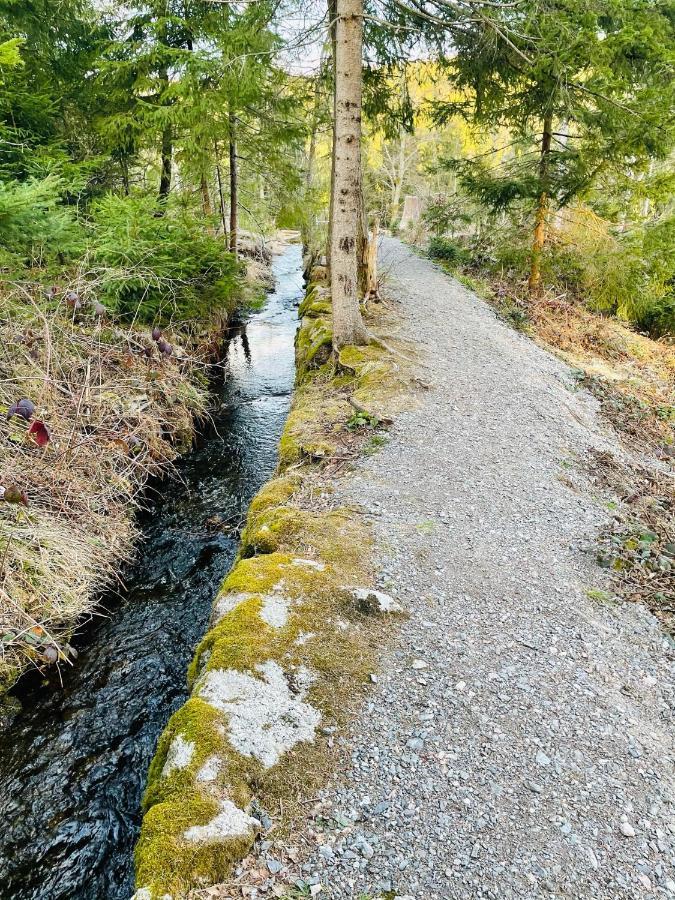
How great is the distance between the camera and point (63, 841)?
293cm

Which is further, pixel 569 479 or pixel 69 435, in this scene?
pixel 569 479

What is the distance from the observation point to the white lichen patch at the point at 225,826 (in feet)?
7.11

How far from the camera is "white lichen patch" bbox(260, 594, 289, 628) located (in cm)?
325

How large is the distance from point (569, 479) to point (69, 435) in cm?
508

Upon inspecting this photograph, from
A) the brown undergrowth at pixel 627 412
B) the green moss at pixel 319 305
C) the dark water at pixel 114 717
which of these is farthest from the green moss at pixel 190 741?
the green moss at pixel 319 305

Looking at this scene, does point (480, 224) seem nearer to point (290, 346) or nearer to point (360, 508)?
point (290, 346)

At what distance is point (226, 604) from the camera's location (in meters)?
3.52

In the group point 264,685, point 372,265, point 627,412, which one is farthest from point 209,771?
point 372,265

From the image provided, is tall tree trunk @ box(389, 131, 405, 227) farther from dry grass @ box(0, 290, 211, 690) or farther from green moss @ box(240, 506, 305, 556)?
green moss @ box(240, 506, 305, 556)

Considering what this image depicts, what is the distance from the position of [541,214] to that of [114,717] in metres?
13.0

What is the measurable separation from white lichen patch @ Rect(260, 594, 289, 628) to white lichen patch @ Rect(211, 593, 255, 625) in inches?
5.3

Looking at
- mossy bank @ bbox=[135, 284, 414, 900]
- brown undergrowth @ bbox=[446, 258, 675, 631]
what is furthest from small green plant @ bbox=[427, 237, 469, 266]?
mossy bank @ bbox=[135, 284, 414, 900]

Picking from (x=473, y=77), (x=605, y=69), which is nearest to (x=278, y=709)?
(x=605, y=69)

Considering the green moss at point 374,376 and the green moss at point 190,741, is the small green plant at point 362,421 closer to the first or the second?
the green moss at point 374,376
